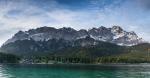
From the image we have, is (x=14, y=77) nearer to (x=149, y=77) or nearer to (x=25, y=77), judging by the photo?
(x=25, y=77)

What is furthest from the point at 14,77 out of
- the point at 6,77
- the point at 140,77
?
the point at 140,77

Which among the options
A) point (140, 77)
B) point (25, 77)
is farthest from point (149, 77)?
point (25, 77)

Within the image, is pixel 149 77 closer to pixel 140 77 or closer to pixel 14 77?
pixel 140 77

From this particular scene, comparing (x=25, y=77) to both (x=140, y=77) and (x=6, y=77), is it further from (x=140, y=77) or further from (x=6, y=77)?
(x=140, y=77)

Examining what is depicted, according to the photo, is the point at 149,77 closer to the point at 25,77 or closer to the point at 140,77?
the point at 140,77

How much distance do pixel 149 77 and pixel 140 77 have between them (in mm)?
3191

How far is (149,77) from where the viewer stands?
110 metres

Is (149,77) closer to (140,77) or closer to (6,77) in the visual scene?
(140,77)

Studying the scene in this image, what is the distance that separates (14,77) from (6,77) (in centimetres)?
257

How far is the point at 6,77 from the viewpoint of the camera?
10600 centimetres

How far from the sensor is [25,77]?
10644 cm

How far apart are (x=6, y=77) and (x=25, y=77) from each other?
6.17 meters

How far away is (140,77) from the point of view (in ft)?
365

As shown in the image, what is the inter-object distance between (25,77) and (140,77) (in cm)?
3904
